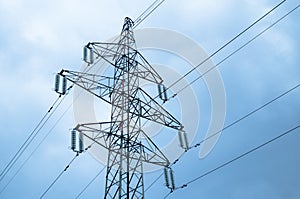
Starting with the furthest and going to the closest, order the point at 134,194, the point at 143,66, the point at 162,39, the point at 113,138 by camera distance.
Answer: the point at 162,39 < the point at 143,66 < the point at 113,138 < the point at 134,194

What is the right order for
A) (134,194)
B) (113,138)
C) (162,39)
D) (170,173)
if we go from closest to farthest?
1. (134,194)
2. (113,138)
3. (170,173)
4. (162,39)

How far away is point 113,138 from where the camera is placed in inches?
648

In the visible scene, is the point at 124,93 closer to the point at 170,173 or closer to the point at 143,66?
the point at 143,66

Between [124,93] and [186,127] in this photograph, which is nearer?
[124,93]

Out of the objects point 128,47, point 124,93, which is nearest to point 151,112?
point 124,93

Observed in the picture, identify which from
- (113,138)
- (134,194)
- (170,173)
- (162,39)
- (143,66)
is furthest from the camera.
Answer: (162,39)

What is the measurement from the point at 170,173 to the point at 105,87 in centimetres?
539

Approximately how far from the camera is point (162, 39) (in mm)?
22797

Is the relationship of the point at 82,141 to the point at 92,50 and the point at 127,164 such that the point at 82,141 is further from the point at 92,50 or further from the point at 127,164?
the point at 92,50

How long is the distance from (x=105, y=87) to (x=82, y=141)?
2.84 m

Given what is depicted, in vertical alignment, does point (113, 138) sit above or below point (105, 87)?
below

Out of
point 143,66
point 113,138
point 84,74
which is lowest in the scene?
point 113,138

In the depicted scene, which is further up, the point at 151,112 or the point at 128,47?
the point at 128,47

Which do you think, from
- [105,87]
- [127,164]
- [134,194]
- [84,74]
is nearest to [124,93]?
[105,87]
